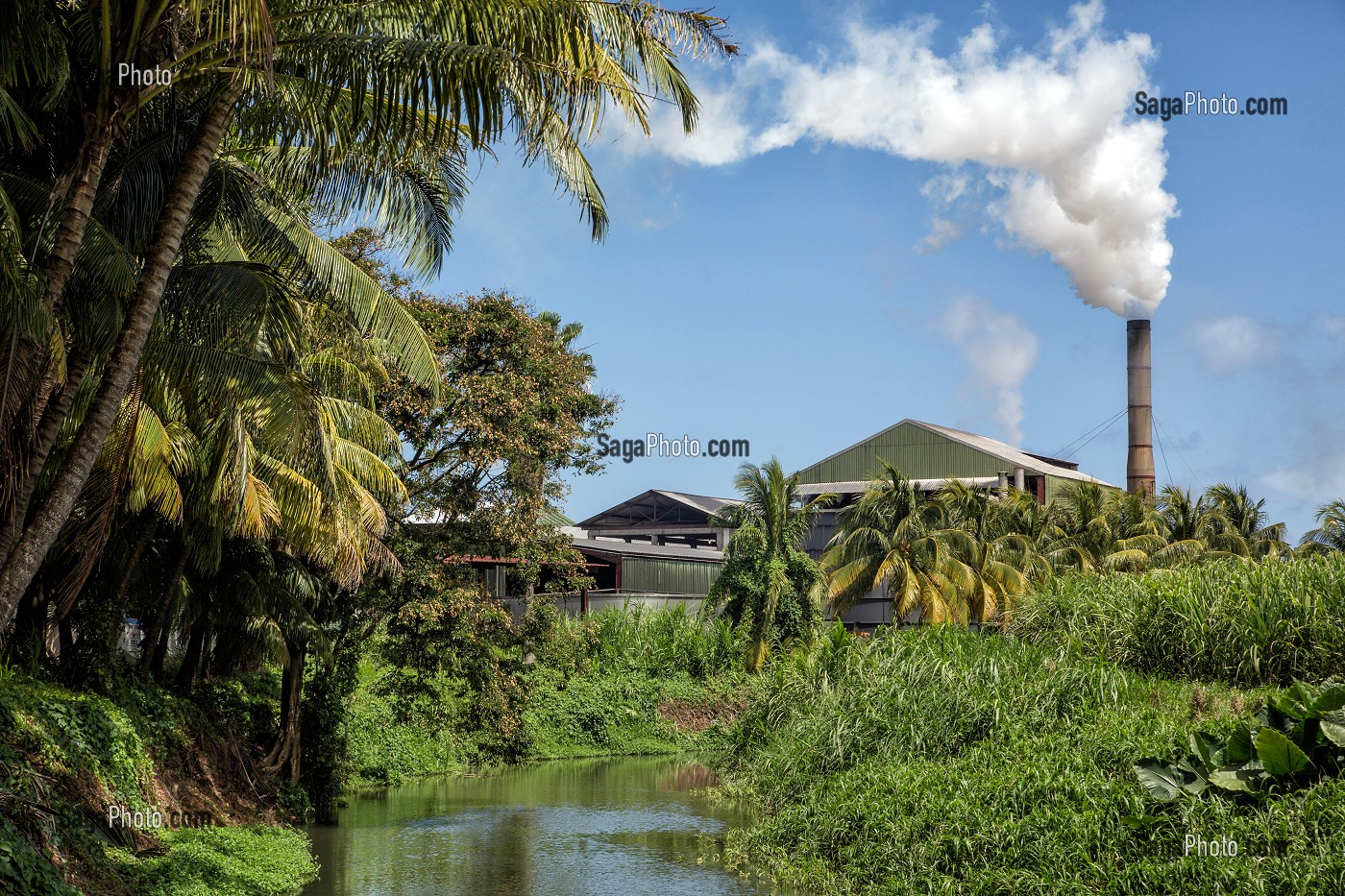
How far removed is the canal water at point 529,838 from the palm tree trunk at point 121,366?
540cm

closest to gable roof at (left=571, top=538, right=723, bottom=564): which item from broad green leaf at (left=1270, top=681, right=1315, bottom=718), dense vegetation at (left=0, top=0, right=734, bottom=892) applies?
dense vegetation at (left=0, top=0, right=734, bottom=892)

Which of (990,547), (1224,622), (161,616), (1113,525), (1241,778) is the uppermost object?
(1113,525)

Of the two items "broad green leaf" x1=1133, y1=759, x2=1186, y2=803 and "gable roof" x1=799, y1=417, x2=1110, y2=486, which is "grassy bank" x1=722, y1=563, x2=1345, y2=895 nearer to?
"broad green leaf" x1=1133, y1=759, x2=1186, y2=803

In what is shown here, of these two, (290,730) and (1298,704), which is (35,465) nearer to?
(290,730)

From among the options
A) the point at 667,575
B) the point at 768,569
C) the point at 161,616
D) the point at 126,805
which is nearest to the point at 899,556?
the point at 768,569

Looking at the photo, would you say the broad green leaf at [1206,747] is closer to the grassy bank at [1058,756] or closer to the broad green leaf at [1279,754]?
the grassy bank at [1058,756]

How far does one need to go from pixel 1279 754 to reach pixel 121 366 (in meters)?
9.99

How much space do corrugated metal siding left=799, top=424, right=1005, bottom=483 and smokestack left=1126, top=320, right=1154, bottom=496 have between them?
5804 mm

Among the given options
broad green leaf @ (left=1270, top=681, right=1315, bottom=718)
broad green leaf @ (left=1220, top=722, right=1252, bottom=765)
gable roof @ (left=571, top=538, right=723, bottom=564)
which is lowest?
broad green leaf @ (left=1220, top=722, right=1252, bottom=765)

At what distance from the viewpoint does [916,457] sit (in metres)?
50.1

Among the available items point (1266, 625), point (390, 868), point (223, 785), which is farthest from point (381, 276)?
point (1266, 625)

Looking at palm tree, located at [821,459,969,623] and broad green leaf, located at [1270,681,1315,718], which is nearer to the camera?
broad green leaf, located at [1270,681,1315,718]

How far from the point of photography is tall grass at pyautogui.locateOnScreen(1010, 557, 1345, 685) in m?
13.4

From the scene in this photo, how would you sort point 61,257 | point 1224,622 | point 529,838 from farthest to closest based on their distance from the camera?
point 529,838, point 1224,622, point 61,257
